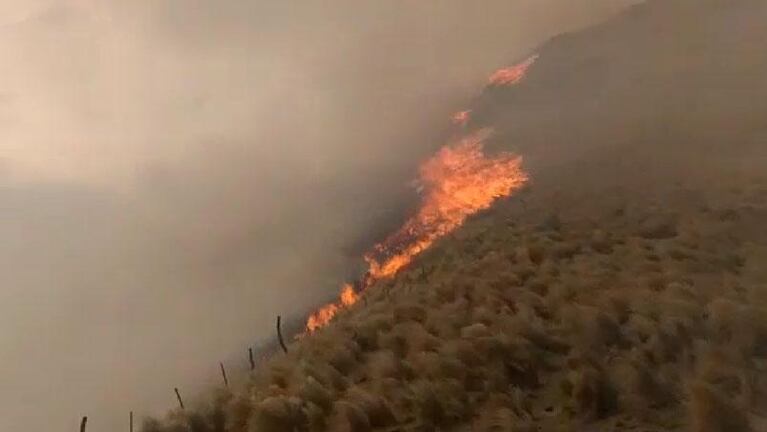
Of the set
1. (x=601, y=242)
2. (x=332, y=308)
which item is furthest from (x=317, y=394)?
(x=332, y=308)

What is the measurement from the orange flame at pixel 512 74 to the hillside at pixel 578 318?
12.1ft

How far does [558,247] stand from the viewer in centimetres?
474

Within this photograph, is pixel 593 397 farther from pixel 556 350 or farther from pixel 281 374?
pixel 281 374

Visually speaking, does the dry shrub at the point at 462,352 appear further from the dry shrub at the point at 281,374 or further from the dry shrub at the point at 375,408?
the dry shrub at the point at 281,374

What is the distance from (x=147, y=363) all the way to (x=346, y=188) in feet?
12.5

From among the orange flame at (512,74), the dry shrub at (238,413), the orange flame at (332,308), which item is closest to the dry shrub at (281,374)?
the dry shrub at (238,413)

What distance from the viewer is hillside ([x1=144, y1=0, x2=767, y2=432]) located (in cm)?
274

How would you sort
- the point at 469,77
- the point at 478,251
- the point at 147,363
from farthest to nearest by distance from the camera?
the point at 469,77, the point at 147,363, the point at 478,251

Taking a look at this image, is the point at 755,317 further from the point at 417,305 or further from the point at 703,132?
the point at 703,132

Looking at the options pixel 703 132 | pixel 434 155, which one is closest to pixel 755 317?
pixel 703 132

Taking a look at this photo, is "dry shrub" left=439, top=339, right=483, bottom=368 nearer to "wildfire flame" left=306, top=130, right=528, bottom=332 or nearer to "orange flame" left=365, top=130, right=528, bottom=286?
"wildfire flame" left=306, top=130, right=528, bottom=332

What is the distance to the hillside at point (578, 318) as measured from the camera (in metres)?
2.74

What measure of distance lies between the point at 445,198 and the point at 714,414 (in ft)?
19.5

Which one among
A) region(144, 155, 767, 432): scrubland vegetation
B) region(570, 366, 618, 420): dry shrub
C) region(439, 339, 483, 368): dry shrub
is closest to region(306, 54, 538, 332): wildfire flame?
region(144, 155, 767, 432): scrubland vegetation
